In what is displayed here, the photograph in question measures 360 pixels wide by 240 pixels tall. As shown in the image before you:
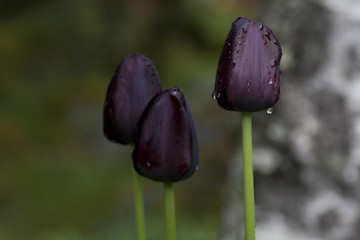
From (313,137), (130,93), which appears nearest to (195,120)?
(313,137)

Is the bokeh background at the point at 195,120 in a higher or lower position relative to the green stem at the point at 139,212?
higher

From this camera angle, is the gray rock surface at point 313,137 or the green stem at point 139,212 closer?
the green stem at point 139,212

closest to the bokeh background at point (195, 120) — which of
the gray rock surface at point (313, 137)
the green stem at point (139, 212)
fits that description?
the gray rock surface at point (313, 137)

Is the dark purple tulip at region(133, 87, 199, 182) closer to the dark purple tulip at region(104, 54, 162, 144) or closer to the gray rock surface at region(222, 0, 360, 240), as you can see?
the dark purple tulip at region(104, 54, 162, 144)

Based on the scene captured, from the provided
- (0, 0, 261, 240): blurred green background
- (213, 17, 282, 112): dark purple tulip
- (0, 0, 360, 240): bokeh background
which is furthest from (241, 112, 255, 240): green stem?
(0, 0, 261, 240): blurred green background

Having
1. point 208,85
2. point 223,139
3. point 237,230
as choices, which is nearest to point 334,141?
point 237,230

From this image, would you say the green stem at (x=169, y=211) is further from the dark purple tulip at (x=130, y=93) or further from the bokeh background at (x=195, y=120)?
the bokeh background at (x=195, y=120)

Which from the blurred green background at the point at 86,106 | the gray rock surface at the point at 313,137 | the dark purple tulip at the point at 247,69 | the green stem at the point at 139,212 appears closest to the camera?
the dark purple tulip at the point at 247,69

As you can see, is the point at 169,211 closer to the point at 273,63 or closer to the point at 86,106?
the point at 273,63
